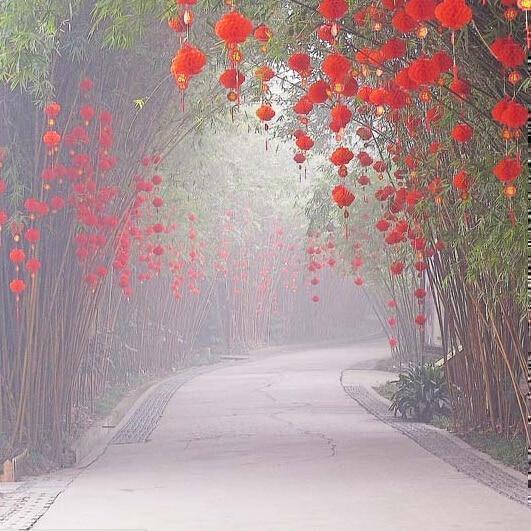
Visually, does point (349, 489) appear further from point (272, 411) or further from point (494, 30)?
point (272, 411)

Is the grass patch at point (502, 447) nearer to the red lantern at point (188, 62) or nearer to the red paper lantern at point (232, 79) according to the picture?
the red paper lantern at point (232, 79)

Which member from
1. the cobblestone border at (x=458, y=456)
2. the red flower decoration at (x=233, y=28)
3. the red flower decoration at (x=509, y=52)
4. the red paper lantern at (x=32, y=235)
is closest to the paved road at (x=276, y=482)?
the cobblestone border at (x=458, y=456)

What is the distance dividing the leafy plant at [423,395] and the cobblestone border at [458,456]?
15 centimetres

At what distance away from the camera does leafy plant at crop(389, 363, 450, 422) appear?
440 inches

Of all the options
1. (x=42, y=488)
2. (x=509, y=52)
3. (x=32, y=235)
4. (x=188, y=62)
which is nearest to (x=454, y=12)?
(x=509, y=52)

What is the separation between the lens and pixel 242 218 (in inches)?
857

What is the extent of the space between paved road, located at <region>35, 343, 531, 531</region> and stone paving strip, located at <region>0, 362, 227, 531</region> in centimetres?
10

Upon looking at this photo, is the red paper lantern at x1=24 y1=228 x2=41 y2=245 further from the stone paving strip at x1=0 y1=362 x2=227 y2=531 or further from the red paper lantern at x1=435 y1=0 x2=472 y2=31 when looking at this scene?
the red paper lantern at x1=435 y1=0 x2=472 y2=31

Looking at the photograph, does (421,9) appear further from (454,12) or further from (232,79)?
(232,79)

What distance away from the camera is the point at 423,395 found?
1127cm

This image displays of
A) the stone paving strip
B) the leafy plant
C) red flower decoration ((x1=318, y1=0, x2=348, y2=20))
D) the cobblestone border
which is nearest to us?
red flower decoration ((x1=318, y1=0, x2=348, y2=20))

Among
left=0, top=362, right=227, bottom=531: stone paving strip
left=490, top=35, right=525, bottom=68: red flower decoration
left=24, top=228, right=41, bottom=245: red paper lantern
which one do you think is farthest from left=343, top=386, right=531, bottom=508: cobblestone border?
left=24, top=228, right=41, bottom=245: red paper lantern

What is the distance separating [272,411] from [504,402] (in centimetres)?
400

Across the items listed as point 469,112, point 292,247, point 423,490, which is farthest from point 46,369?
point 292,247
